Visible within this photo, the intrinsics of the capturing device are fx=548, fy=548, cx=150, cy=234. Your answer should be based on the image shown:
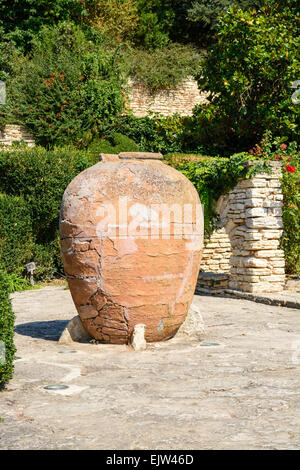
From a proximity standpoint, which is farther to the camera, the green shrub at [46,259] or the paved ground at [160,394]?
the green shrub at [46,259]

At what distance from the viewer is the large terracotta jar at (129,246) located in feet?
16.7

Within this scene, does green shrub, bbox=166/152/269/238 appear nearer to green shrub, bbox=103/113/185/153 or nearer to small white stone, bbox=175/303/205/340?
small white stone, bbox=175/303/205/340

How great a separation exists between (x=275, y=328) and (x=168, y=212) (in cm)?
219

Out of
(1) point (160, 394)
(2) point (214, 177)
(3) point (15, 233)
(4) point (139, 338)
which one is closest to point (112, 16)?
(3) point (15, 233)

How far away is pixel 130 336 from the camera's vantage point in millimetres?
5305

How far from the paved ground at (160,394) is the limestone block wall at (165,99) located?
14.6 metres

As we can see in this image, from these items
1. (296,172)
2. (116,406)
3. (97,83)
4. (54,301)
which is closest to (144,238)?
(116,406)

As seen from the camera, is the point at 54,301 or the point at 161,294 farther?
the point at 54,301

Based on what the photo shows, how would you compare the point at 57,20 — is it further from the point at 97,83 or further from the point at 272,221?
the point at 272,221

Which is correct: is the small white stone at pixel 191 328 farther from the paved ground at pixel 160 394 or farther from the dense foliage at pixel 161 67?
the dense foliage at pixel 161 67

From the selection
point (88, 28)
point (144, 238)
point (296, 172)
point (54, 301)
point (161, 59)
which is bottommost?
point (54, 301)

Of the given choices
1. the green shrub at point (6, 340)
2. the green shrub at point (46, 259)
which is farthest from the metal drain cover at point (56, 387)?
the green shrub at point (46, 259)

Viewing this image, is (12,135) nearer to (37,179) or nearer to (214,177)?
(37,179)

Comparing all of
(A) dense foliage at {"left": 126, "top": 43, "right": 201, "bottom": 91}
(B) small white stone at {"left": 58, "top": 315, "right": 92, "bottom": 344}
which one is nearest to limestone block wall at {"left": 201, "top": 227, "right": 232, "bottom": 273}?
(B) small white stone at {"left": 58, "top": 315, "right": 92, "bottom": 344}
